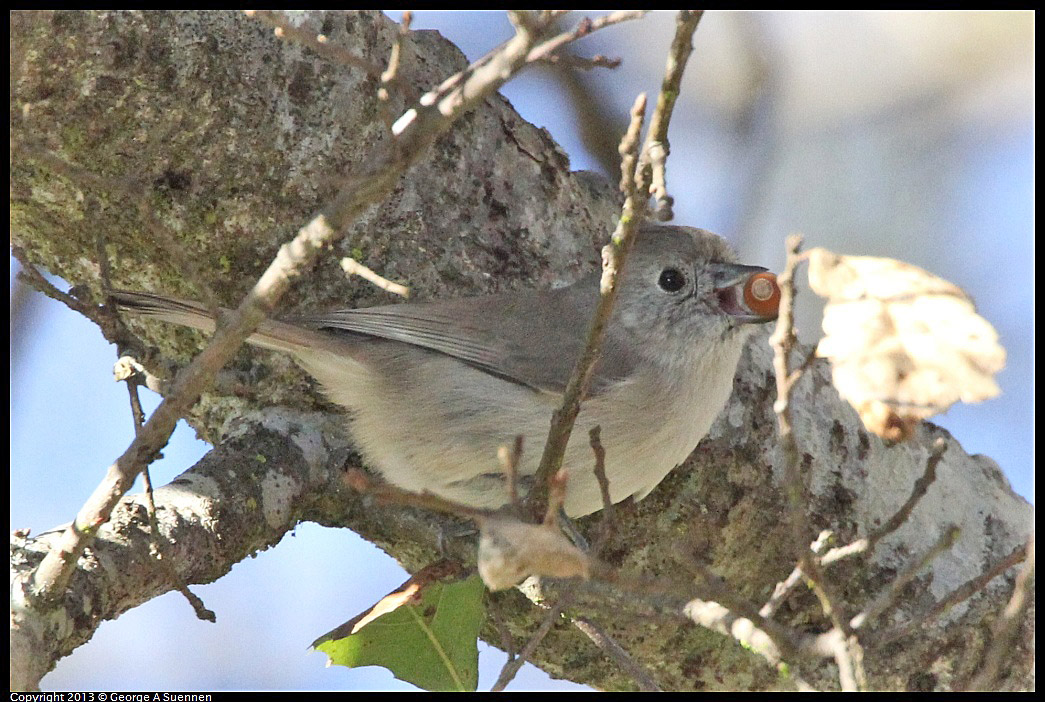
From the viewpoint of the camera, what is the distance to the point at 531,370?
3391 mm

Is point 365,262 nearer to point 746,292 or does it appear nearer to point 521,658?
point 746,292

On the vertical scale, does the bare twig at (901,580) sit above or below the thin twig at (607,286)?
below

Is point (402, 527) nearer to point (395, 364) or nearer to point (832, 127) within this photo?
point (395, 364)

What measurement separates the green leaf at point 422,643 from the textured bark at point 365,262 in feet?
1.20

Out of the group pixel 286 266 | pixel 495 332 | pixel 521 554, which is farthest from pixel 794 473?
pixel 495 332

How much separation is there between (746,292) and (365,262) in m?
1.34

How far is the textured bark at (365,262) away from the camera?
3.17 m

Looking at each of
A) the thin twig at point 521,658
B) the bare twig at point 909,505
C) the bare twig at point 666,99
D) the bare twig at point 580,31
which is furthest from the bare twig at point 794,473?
the thin twig at point 521,658

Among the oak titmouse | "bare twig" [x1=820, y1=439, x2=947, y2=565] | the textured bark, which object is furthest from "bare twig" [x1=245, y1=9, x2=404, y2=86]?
the oak titmouse

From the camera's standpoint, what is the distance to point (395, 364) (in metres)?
3.49

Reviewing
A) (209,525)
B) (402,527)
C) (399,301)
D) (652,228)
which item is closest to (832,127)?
(652,228)

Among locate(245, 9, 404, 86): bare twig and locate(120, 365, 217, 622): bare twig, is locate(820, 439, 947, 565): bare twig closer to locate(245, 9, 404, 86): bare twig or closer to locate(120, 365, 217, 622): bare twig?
locate(245, 9, 404, 86): bare twig

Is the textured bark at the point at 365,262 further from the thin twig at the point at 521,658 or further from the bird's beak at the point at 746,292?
the thin twig at the point at 521,658

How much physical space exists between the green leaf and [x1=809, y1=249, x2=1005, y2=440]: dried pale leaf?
5.46 ft
